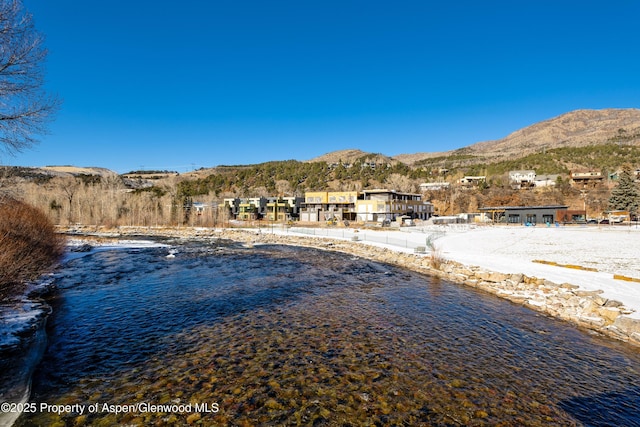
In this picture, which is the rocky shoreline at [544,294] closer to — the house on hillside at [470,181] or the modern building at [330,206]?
the modern building at [330,206]

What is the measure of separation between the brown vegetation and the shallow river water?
5.51 feet

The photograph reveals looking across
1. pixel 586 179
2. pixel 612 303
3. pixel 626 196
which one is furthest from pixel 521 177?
pixel 612 303

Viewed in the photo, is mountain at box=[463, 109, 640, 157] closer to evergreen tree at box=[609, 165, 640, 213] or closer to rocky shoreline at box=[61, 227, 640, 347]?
evergreen tree at box=[609, 165, 640, 213]

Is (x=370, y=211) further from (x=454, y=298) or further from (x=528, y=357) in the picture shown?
(x=528, y=357)

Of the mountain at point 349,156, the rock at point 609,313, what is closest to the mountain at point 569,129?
the mountain at point 349,156

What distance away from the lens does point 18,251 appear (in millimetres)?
11555

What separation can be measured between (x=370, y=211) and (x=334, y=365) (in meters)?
57.2

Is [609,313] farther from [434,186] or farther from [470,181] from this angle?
[470,181]

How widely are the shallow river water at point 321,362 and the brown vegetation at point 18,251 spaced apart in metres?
1.68

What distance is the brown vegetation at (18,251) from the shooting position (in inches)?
365

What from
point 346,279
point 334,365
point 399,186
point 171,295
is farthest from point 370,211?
point 334,365

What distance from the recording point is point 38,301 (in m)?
12.2

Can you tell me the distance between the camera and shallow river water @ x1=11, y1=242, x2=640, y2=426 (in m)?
5.73

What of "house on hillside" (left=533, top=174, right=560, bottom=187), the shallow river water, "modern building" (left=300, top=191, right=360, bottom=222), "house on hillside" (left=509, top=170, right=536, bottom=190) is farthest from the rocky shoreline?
"house on hillside" (left=533, top=174, right=560, bottom=187)
